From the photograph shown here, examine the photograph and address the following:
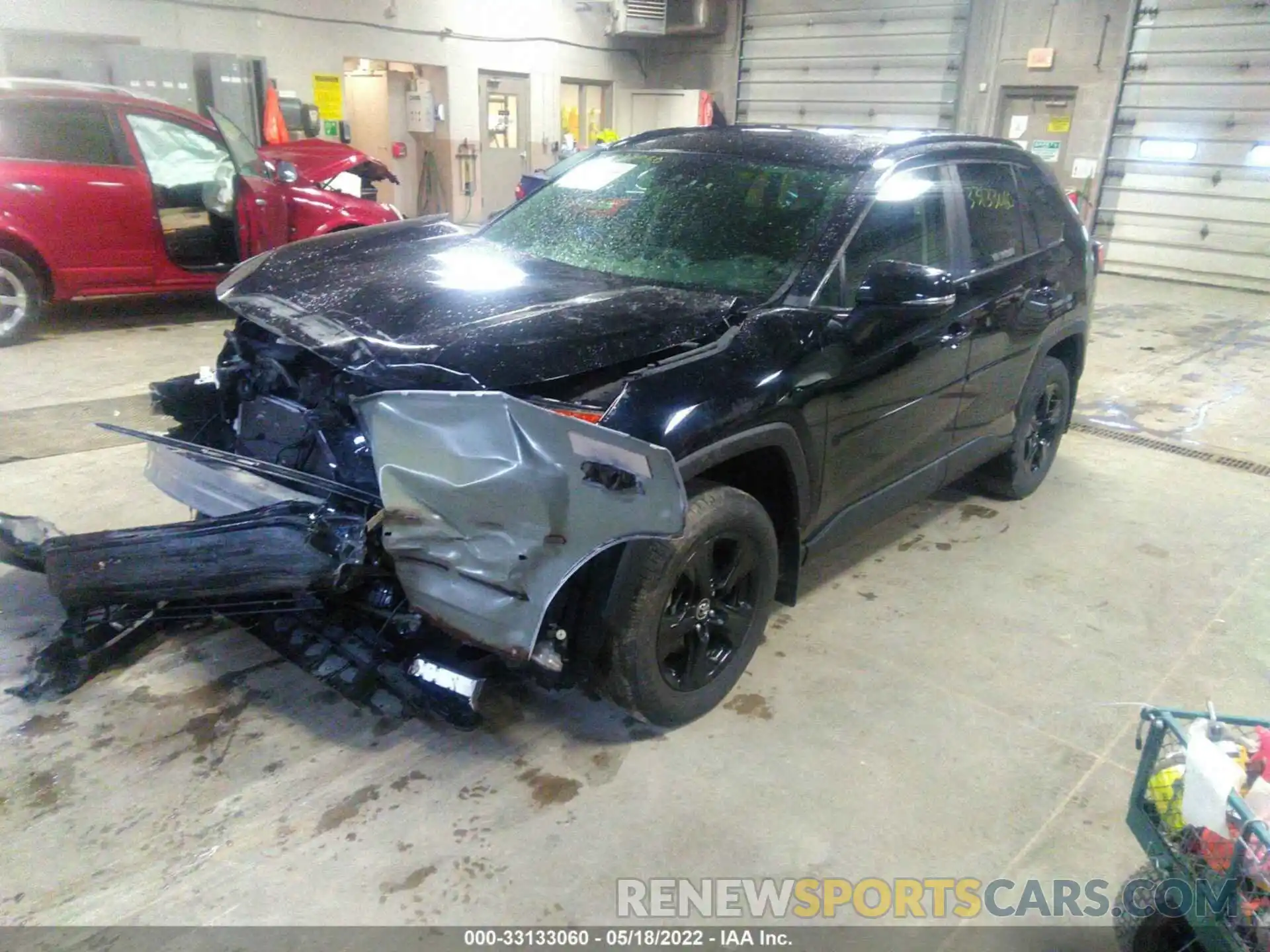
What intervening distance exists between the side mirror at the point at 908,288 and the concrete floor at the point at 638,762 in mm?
1198

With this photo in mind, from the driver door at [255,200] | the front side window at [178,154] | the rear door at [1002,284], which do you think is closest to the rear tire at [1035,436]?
the rear door at [1002,284]

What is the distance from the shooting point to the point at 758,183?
3.14 m

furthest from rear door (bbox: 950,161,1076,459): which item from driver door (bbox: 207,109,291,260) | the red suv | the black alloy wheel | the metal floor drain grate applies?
driver door (bbox: 207,109,291,260)

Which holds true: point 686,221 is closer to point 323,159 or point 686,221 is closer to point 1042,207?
point 1042,207

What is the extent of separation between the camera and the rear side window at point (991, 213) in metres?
3.46

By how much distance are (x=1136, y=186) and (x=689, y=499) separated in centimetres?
1186

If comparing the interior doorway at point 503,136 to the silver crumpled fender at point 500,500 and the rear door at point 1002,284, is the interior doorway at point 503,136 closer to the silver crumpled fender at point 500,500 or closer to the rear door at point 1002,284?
the rear door at point 1002,284

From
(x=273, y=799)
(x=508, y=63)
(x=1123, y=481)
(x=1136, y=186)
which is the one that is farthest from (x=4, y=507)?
(x=1136, y=186)

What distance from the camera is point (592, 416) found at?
7.11ft

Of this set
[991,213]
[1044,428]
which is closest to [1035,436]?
[1044,428]

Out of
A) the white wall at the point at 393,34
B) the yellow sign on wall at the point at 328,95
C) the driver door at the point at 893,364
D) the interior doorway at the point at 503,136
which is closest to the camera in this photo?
the driver door at the point at 893,364

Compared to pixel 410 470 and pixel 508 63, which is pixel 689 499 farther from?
pixel 508 63

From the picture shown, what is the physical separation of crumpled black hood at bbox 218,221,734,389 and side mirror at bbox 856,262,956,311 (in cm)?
43

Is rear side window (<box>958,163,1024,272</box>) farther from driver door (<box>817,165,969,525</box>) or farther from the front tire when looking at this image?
the front tire
